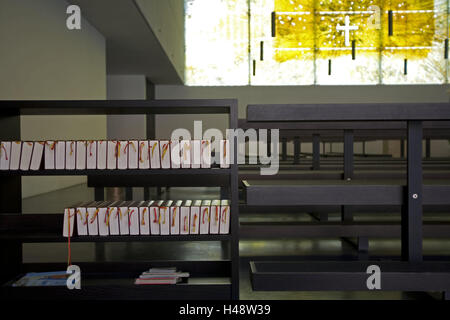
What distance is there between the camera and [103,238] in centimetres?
192

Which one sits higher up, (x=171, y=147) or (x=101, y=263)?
(x=171, y=147)

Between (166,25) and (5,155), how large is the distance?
6.46 meters

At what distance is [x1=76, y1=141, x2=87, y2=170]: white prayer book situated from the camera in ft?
6.27

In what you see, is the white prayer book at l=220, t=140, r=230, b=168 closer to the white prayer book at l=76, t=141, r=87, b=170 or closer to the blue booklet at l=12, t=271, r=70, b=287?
the white prayer book at l=76, t=141, r=87, b=170

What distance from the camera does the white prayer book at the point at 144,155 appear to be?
192cm

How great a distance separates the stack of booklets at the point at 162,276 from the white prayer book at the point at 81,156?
0.63 m

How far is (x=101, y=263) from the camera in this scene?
2.21 meters

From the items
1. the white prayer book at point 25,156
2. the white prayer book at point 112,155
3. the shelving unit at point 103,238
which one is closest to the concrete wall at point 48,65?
the shelving unit at point 103,238

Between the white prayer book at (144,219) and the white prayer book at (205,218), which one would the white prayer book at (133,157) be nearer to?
the white prayer book at (144,219)

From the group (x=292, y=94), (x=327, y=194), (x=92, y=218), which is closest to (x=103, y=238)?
(x=92, y=218)
